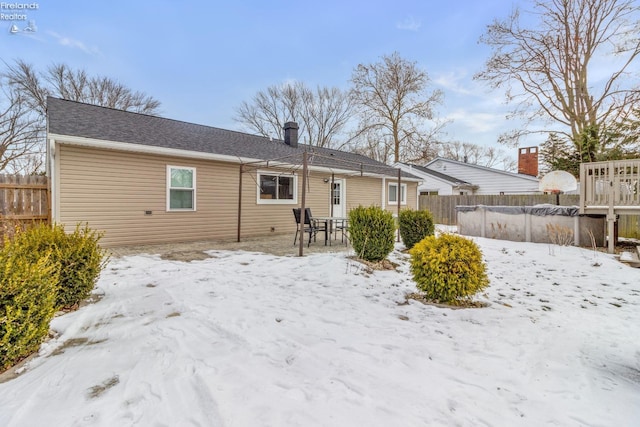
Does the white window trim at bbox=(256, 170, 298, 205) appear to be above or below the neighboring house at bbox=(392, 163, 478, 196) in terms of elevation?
below

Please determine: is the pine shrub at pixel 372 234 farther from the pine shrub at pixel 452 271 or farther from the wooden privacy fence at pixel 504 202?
the wooden privacy fence at pixel 504 202

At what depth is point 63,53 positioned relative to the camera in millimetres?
15328

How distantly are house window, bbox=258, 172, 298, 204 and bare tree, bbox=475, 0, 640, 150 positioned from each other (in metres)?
12.5

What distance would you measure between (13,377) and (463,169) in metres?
21.6

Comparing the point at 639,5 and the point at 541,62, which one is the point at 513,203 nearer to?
the point at 541,62

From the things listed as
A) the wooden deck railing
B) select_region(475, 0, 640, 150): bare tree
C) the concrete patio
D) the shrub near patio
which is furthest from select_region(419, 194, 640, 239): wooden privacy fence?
the shrub near patio

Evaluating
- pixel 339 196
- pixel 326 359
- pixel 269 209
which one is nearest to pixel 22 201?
pixel 269 209

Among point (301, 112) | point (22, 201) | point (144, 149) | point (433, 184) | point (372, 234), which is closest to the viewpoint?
point (372, 234)

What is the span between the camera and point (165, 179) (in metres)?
7.77

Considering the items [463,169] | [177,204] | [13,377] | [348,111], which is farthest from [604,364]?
[348,111]

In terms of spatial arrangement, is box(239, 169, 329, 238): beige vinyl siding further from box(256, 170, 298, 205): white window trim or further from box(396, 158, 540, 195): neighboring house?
box(396, 158, 540, 195): neighboring house

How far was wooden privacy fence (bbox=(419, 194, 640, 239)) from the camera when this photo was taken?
10039mm

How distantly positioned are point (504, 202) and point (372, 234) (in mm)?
10965

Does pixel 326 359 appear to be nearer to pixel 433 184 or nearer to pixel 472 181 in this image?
pixel 433 184
